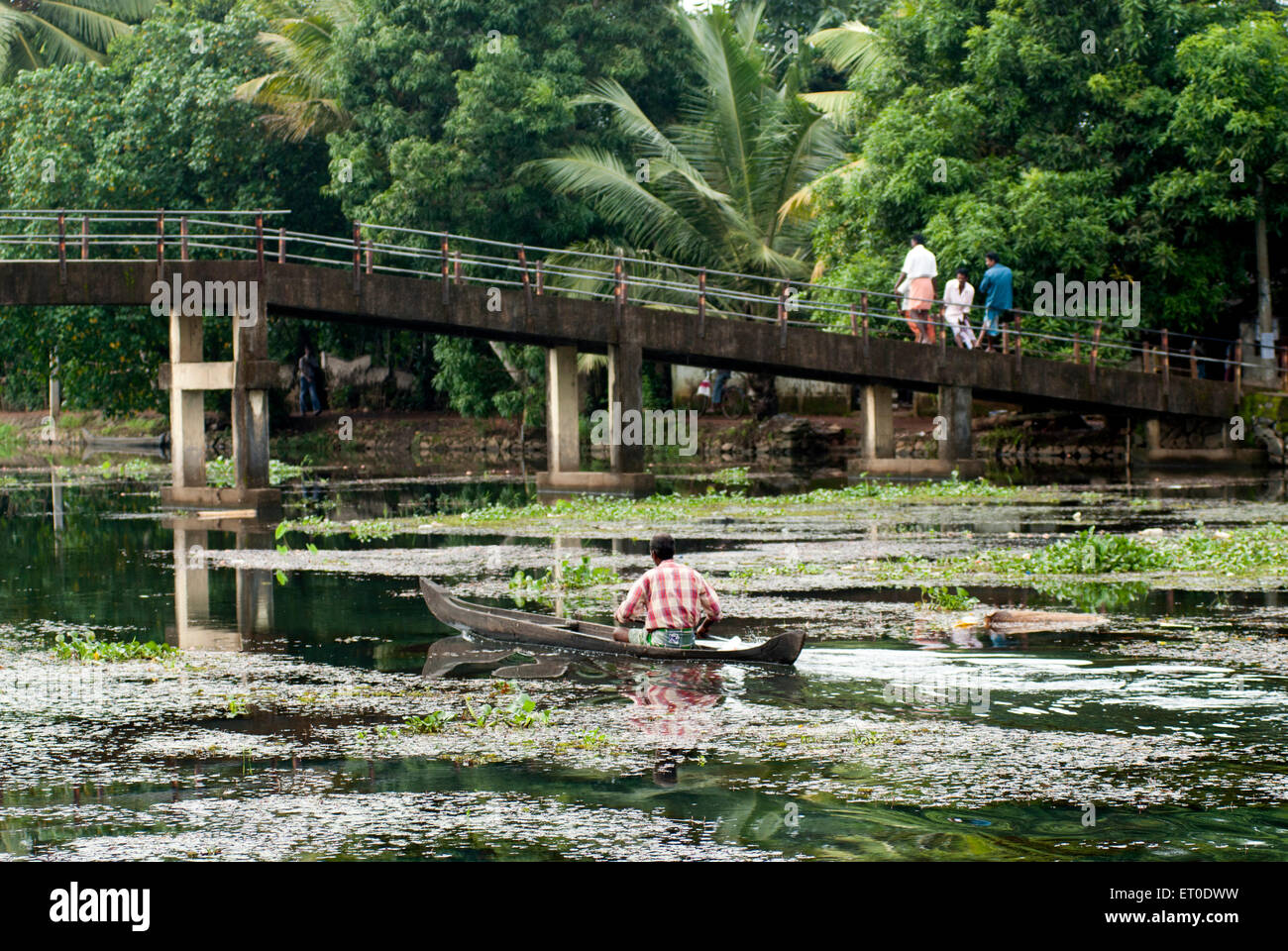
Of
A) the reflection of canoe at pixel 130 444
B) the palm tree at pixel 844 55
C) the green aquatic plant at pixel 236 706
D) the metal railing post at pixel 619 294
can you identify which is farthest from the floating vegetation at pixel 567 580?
the reflection of canoe at pixel 130 444

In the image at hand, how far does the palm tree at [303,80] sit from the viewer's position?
46.1 meters

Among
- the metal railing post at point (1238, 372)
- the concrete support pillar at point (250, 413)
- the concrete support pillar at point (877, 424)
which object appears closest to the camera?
the concrete support pillar at point (250, 413)

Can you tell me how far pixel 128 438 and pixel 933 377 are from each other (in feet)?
115

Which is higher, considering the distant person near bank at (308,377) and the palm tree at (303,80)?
the palm tree at (303,80)

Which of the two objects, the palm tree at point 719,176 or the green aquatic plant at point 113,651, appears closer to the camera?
the green aquatic plant at point 113,651

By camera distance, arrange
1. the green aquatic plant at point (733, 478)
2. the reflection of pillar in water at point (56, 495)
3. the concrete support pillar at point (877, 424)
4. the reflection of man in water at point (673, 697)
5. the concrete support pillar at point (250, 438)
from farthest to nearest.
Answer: the concrete support pillar at point (877, 424) → the green aquatic plant at point (733, 478) → the concrete support pillar at point (250, 438) → the reflection of pillar in water at point (56, 495) → the reflection of man in water at point (673, 697)

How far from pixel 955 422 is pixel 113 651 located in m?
23.2

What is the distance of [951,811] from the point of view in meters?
7.84

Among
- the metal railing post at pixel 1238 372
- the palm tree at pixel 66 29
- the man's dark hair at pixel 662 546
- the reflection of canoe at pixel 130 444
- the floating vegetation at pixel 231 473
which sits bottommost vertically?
the man's dark hair at pixel 662 546

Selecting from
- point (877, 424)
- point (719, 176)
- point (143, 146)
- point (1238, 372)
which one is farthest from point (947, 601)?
point (143, 146)

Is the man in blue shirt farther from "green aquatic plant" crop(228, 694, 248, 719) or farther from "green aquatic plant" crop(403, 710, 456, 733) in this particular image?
"green aquatic plant" crop(403, 710, 456, 733)

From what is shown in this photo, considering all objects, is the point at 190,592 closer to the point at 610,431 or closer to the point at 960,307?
the point at 610,431

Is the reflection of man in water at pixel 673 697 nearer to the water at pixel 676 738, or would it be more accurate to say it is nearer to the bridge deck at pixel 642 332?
the water at pixel 676 738

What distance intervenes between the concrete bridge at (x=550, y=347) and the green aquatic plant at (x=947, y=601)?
14.6 metres
